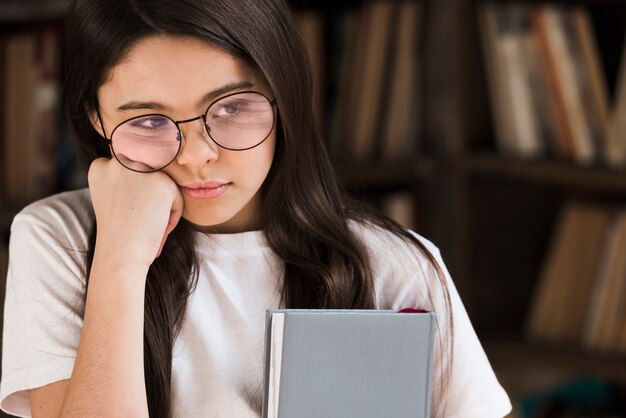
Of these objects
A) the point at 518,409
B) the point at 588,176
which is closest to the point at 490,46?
the point at 588,176


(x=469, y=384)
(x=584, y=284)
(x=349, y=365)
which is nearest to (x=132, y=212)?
(x=349, y=365)

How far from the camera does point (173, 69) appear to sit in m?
1.14

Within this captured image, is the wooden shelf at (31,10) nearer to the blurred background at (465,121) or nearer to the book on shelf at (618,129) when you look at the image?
the blurred background at (465,121)

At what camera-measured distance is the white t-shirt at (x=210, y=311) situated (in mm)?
1230

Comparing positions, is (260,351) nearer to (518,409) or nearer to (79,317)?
(79,317)

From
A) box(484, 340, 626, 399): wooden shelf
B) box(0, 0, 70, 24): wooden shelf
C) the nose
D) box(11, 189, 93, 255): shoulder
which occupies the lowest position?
box(484, 340, 626, 399): wooden shelf

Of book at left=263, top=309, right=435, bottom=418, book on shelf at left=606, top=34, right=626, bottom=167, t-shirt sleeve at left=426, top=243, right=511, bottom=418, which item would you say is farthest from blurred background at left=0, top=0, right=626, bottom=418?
book at left=263, top=309, right=435, bottom=418

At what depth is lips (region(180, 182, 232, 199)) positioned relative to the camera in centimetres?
121

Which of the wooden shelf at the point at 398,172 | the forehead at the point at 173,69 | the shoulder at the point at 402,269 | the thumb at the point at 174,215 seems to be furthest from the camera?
the wooden shelf at the point at 398,172

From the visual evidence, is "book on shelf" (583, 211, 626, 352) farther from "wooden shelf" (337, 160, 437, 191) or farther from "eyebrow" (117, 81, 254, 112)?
"eyebrow" (117, 81, 254, 112)

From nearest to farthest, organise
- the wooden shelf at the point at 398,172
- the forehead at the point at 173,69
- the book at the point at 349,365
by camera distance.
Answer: the book at the point at 349,365 → the forehead at the point at 173,69 → the wooden shelf at the point at 398,172

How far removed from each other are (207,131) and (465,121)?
1.18 metres

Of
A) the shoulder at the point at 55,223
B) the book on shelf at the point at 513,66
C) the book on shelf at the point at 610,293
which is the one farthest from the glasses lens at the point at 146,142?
the book on shelf at the point at 610,293

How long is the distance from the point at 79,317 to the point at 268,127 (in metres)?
0.34
